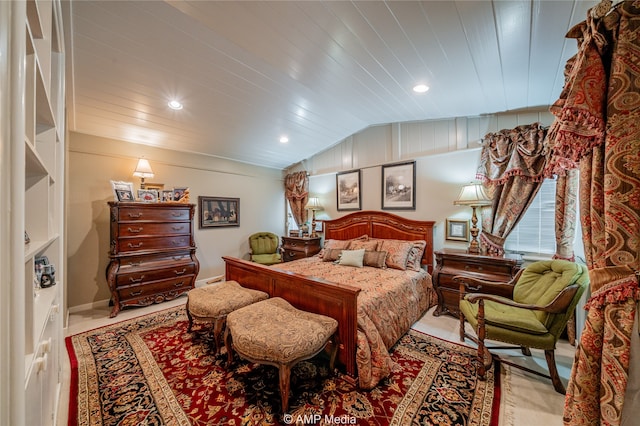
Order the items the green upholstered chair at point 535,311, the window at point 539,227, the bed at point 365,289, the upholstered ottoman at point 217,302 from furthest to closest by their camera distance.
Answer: the window at point 539,227 < the upholstered ottoman at point 217,302 < the bed at point 365,289 < the green upholstered chair at point 535,311

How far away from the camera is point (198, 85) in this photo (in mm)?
2631

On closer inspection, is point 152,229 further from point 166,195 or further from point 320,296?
point 320,296

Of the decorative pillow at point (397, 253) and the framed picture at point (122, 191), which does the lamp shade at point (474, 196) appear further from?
the framed picture at point (122, 191)

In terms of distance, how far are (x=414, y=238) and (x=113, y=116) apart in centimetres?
437

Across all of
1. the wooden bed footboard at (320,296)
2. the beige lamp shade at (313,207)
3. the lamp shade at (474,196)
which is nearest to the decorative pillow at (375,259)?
the lamp shade at (474,196)

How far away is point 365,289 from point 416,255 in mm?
1358

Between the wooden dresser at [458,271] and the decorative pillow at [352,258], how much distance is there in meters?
0.98

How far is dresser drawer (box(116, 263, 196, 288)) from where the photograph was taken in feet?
10.2

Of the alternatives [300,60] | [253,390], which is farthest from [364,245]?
[300,60]

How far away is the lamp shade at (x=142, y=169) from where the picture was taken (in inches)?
135

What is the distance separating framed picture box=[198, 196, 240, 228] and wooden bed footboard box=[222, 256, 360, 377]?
6.75 feet

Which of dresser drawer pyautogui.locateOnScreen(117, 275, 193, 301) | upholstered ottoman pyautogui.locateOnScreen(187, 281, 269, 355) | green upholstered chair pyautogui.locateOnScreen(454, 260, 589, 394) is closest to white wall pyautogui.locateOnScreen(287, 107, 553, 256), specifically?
green upholstered chair pyautogui.locateOnScreen(454, 260, 589, 394)

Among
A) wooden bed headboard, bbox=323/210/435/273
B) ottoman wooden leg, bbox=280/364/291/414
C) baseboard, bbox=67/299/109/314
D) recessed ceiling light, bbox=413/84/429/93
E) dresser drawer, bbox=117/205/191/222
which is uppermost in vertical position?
recessed ceiling light, bbox=413/84/429/93

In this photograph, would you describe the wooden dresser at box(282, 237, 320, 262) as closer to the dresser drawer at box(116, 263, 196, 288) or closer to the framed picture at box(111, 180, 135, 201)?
the dresser drawer at box(116, 263, 196, 288)
